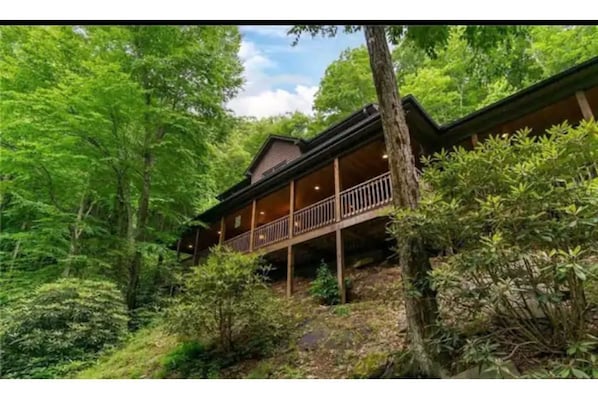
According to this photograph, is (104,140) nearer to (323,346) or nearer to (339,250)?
(339,250)

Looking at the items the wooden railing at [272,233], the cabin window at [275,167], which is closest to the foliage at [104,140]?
the wooden railing at [272,233]

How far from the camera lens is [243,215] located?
40.0ft

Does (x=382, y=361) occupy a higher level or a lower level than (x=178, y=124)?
lower

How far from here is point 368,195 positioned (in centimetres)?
692

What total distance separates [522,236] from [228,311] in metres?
3.81

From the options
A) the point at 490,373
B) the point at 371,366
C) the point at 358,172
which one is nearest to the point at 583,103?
the point at 358,172

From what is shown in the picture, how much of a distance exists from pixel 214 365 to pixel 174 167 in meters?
6.66

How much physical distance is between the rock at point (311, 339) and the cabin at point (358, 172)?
151 centimetres

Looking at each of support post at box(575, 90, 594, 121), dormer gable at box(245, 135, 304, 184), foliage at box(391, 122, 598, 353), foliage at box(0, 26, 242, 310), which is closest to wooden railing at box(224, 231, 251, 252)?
foliage at box(0, 26, 242, 310)

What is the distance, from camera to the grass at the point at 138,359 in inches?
183

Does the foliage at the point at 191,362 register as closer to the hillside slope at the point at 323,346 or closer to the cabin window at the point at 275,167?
the hillside slope at the point at 323,346
